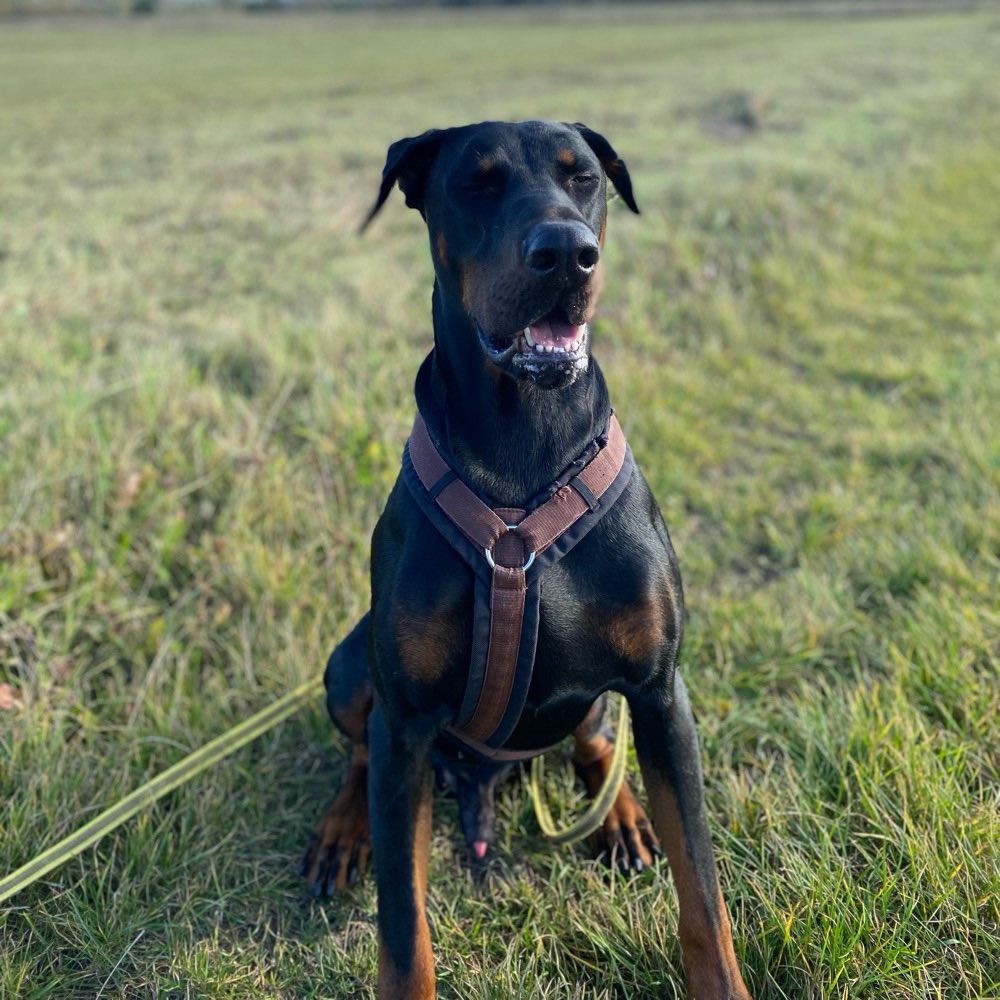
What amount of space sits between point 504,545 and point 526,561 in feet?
0.18

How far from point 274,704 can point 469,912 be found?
869 mm

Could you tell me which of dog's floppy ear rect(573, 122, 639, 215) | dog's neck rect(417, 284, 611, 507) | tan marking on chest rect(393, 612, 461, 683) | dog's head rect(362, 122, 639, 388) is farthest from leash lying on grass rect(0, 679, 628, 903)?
dog's floppy ear rect(573, 122, 639, 215)

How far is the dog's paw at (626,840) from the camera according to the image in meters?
2.31

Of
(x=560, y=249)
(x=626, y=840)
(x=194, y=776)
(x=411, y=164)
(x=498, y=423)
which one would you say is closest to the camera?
(x=560, y=249)

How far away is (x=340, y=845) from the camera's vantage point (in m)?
2.37

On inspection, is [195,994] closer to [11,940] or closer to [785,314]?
[11,940]

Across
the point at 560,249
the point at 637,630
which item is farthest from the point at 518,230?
the point at 637,630

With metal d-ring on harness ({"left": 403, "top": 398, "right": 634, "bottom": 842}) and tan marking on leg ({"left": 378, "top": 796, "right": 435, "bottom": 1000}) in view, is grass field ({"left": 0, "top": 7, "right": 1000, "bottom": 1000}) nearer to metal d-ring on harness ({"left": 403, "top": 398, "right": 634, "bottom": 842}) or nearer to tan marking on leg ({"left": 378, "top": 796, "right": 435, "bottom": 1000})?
tan marking on leg ({"left": 378, "top": 796, "right": 435, "bottom": 1000})

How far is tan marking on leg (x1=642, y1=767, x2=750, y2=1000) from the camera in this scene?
6.04ft

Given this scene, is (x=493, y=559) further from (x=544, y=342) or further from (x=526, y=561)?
(x=544, y=342)

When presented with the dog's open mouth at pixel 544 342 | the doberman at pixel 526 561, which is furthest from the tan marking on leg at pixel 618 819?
the dog's open mouth at pixel 544 342

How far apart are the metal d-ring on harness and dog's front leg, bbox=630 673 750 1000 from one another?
0.29 m

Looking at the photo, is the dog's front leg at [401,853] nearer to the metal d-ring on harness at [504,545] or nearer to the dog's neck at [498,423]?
the metal d-ring on harness at [504,545]

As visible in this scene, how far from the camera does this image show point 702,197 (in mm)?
7520
